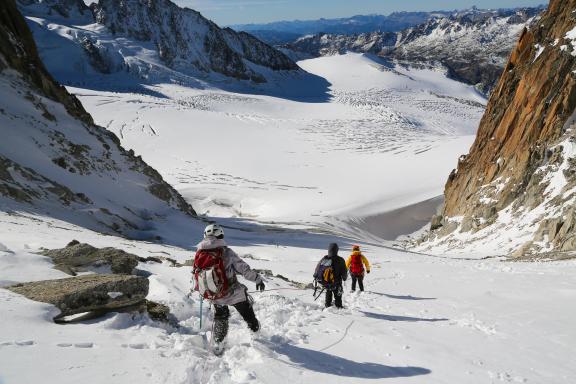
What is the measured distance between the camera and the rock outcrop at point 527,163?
2153 cm

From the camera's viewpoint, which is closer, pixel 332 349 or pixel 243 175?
pixel 332 349

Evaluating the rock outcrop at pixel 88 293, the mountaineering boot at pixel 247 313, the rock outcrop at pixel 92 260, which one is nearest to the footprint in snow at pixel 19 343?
the rock outcrop at pixel 88 293

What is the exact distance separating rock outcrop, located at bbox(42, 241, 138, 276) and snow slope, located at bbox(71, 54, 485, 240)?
93.9ft

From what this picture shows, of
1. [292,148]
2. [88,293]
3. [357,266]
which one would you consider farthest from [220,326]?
[292,148]

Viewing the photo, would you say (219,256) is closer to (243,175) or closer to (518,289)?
(518,289)

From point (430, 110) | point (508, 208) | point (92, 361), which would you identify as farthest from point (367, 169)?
point (430, 110)

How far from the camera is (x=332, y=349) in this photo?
641 cm

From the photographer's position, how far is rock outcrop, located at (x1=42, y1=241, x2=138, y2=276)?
831 centimetres

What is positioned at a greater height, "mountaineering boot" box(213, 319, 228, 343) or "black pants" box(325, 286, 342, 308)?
"mountaineering boot" box(213, 319, 228, 343)

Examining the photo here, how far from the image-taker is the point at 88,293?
5.96 metres

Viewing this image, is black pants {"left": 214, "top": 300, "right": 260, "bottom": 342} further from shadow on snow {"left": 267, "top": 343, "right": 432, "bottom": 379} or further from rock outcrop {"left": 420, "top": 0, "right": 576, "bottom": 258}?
rock outcrop {"left": 420, "top": 0, "right": 576, "bottom": 258}

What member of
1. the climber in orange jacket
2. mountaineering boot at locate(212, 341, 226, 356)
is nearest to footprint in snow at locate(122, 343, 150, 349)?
mountaineering boot at locate(212, 341, 226, 356)

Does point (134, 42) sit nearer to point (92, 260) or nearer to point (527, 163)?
point (527, 163)

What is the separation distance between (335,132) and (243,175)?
27479 mm
